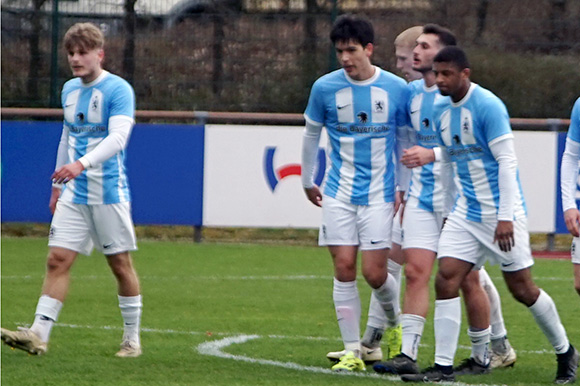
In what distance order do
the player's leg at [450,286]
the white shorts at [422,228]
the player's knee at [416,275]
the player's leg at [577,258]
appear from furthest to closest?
1. the white shorts at [422,228]
2. the player's knee at [416,275]
3. the player's leg at [577,258]
4. the player's leg at [450,286]

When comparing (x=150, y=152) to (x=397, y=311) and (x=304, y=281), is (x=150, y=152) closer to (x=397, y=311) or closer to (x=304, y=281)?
(x=304, y=281)

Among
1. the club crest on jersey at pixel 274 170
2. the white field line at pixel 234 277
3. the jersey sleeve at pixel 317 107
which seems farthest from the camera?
the club crest on jersey at pixel 274 170

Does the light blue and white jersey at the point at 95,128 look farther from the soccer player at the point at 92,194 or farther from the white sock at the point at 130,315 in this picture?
the white sock at the point at 130,315

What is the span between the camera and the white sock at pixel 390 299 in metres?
7.21

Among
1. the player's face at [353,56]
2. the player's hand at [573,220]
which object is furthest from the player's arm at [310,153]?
the player's hand at [573,220]

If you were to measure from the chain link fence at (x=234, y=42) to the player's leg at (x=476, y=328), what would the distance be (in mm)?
9585

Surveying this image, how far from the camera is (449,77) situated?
20.8 ft

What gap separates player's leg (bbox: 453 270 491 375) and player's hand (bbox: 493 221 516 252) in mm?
808

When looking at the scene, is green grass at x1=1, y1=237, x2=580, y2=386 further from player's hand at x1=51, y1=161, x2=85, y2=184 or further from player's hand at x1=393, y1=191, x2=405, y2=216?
player's hand at x1=51, y1=161, x2=85, y2=184

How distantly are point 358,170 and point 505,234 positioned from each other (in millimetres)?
1179

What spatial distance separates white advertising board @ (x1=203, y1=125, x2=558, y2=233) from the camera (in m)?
14.5

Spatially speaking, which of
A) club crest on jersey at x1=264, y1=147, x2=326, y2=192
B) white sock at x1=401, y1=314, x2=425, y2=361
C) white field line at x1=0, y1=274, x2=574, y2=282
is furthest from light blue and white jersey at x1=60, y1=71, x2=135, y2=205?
club crest on jersey at x1=264, y1=147, x2=326, y2=192

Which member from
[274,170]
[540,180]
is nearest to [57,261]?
[274,170]

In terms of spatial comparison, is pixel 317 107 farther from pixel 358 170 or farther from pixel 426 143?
pixel 426 143
